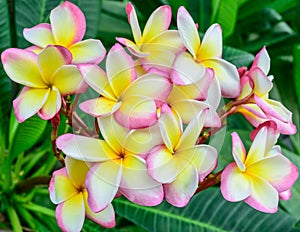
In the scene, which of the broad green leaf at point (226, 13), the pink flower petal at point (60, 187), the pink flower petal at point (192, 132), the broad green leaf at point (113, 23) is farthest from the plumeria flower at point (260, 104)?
the broad green leaf at point (113, 23)

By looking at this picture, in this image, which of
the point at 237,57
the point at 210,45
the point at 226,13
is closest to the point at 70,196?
the point at 210,45

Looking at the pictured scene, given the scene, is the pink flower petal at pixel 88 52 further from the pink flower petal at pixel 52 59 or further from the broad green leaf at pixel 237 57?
the broad green leaf at pixel 237 57

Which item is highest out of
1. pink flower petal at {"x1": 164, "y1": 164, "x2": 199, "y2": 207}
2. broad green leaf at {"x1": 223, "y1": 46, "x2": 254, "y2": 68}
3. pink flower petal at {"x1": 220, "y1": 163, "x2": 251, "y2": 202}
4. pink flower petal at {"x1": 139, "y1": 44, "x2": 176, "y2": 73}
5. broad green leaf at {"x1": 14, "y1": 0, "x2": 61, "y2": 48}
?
pink flower petal at {"x1": 139, "y1": 44, "x2": 176, "y2": 73}

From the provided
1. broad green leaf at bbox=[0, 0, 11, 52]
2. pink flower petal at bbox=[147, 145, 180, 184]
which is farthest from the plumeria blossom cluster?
broad green leaf at bbox=[0, 0, 11, 52]

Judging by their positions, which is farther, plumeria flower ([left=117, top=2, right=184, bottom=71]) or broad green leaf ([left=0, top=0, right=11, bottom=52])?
broad green leaf ([left=0, top=0, right=11, bottom=52])

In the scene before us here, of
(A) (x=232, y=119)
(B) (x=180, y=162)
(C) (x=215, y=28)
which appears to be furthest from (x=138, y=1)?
(B) (x=180, y=162)

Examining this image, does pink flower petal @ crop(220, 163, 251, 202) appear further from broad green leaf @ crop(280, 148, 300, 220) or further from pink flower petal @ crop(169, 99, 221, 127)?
broad green leaf @ crop(280, 148, 300, 220)
